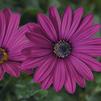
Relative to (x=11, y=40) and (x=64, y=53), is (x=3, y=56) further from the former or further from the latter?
(x=64, y=53)

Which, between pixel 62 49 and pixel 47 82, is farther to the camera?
pixel 62 49

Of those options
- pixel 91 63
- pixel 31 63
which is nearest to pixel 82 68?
pixel 91 63

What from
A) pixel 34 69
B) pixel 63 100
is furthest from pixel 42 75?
pixel 63 100

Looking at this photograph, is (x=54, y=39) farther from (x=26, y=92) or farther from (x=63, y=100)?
(x=63, y=100)

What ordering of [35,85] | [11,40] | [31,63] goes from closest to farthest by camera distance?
1. [31,63]
2. [11,40]
3. [35,85]

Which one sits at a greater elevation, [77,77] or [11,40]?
[11,40]

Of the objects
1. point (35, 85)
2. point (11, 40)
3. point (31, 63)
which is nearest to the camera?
point (31, 63)
